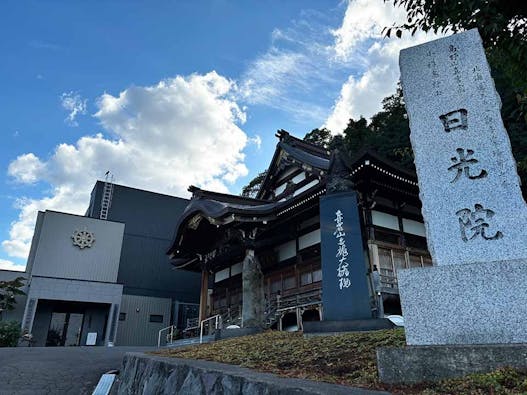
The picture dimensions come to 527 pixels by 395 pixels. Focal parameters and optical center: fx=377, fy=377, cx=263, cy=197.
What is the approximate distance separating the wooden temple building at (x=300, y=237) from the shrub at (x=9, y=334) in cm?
736

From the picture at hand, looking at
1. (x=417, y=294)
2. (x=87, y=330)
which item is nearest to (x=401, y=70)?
(x=417, y=294)

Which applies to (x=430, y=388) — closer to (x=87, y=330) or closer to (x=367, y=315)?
(x=367, y=315)

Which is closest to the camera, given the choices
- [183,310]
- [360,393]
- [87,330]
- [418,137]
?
[360,393]

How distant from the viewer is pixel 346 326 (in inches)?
264

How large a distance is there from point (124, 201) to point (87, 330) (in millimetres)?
9083

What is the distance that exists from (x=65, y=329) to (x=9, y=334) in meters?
7.01

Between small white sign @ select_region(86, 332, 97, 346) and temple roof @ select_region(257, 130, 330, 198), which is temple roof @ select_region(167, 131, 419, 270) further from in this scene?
small white sign @ select_region(86, 332, 97, 346)

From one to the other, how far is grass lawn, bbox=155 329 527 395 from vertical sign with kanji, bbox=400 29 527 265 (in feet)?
4.16

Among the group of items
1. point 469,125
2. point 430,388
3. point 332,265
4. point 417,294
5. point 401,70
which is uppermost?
point 401,70

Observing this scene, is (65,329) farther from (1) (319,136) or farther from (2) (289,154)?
(1) (319,136)

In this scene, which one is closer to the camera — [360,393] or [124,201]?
[360,393]

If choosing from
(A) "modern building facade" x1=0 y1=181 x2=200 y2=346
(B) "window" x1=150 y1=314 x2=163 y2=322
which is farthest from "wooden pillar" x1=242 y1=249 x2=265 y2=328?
(B) "window" x1=150 y1=314 x2=163 y2=322

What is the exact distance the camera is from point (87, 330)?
22.3 meters

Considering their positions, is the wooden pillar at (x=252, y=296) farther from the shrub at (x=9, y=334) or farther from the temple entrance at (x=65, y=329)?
the temple entrance at (x=65, y=329)
